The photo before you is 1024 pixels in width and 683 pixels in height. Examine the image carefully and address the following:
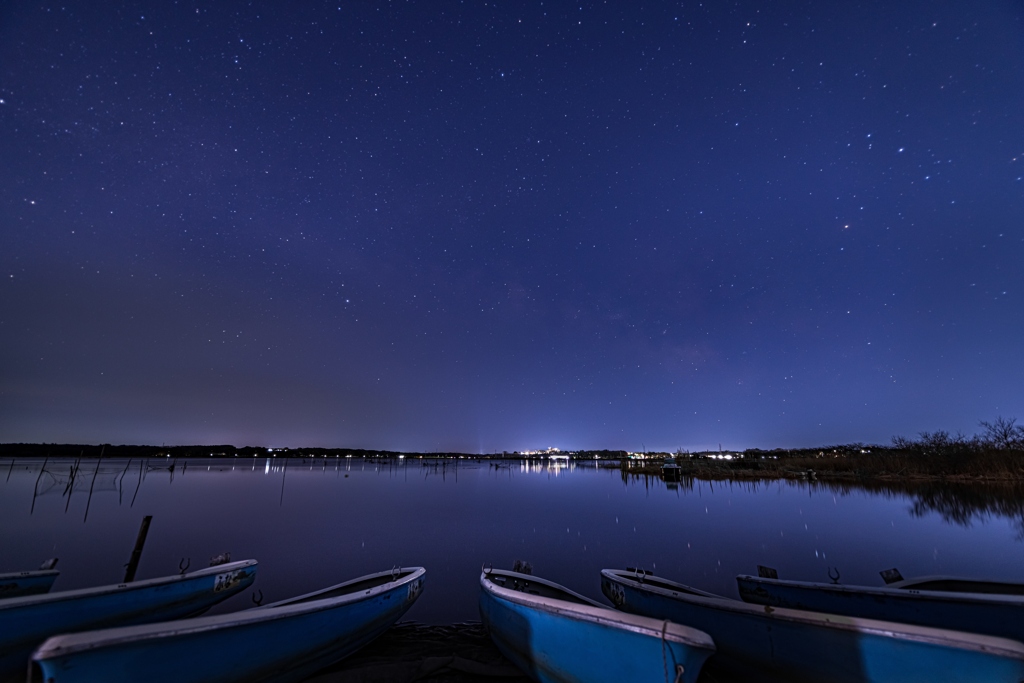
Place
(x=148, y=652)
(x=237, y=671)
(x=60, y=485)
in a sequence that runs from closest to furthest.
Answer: (x=148, y=652) < (x=237, y=671) < (x=60, y=485)

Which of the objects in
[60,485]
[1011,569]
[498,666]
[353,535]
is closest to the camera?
[498,666]

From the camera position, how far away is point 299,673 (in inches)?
235

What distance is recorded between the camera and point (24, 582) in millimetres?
7934

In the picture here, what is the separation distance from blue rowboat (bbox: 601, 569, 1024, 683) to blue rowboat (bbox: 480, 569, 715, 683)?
1.94m

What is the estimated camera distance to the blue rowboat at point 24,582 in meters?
7.70

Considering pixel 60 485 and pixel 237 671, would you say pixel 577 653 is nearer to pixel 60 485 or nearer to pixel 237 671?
pixel 237 671

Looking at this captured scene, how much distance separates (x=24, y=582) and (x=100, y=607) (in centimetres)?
332

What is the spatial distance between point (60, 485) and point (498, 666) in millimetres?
56427

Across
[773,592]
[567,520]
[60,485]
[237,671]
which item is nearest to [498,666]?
[237,671]

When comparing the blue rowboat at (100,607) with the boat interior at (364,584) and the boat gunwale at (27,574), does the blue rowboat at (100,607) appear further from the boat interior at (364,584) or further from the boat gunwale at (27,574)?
the boat gunwale at (27,574)

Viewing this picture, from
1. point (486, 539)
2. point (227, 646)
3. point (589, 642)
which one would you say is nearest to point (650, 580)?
point (589, 642)

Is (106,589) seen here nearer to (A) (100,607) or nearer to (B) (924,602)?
(A) (100,607)

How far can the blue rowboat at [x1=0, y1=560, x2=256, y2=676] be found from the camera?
18.8 feet

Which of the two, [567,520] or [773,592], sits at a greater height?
[773,592]
